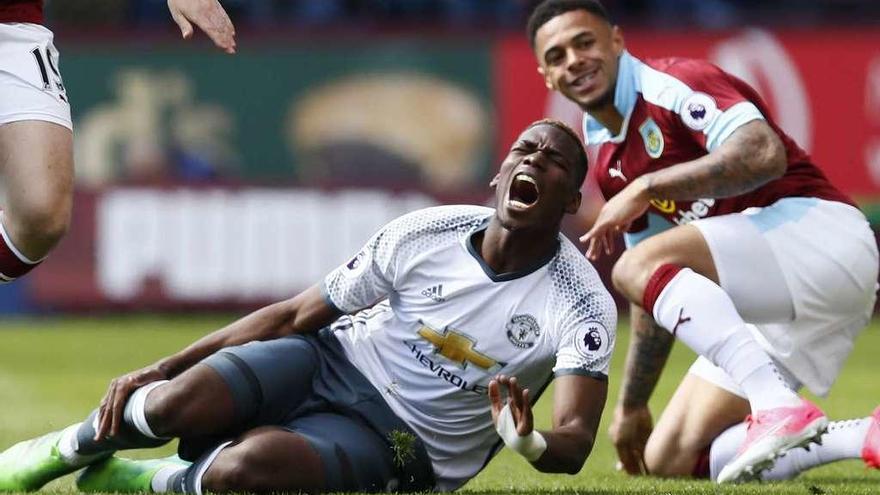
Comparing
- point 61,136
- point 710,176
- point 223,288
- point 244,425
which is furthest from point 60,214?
point 223,288

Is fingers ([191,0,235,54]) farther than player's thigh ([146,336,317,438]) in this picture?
Yes

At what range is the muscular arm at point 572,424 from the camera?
5.12 m

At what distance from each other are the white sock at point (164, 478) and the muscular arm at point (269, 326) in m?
0.31

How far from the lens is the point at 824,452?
20.5ft

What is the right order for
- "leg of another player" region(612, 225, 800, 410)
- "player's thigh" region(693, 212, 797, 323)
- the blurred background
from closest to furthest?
"leg of another player" region(612, 225, 800, 410)
"player's thigh" region(693, 212, 797, 323)
the blurred background

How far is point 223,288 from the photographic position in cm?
1587

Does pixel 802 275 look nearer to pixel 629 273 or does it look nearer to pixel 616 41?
pixel 629 273

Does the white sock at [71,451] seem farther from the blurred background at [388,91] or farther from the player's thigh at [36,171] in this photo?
the blurred background at [388,91]

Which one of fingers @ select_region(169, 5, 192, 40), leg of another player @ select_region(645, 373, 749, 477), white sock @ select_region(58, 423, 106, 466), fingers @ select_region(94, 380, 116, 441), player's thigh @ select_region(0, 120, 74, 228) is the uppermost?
fingers @ select_region(169, 5, 192, 40)

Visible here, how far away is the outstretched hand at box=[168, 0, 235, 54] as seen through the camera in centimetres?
596

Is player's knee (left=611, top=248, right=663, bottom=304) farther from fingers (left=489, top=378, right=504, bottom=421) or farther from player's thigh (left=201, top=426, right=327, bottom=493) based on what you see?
player's thigh (left=201, top=426, right=327, bottom=493)

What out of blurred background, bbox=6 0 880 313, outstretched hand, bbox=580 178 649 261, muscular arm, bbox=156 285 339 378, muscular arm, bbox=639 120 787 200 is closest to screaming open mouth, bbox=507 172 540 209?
outstretched hand, bbox=580 178 649 261

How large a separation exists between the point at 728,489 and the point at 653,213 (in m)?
1.54

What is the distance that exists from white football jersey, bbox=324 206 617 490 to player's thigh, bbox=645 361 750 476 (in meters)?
1.29
